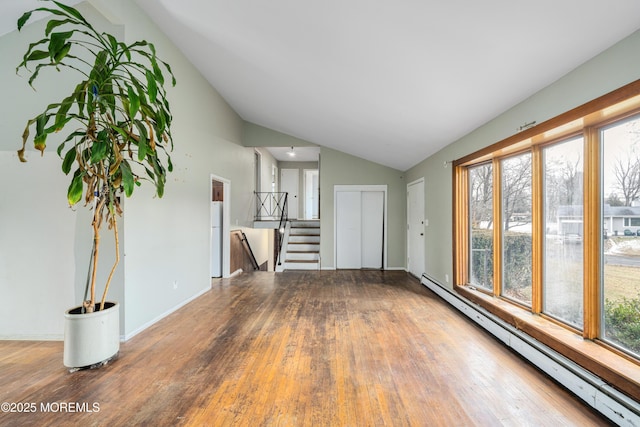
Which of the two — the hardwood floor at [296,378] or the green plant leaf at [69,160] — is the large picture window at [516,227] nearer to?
the hardwood floor at [296,378]

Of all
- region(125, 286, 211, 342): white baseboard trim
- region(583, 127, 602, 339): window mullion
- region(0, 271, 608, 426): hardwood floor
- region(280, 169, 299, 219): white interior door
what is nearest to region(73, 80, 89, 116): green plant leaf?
region(0, 271, 608, 426): hardwood floor

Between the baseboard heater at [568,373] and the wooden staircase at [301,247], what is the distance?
4.12 metres

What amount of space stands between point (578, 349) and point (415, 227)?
4.12 m

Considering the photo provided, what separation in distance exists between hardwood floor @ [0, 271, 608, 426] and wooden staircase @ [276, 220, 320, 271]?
3.18 m

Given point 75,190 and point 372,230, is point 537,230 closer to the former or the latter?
point 75,190

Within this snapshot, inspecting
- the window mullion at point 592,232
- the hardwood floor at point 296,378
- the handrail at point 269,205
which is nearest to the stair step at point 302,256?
the handrail at point 269,205

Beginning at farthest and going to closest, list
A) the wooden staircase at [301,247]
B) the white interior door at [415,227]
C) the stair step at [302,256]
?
1. the stair step at [302,256]
2. the wooden staircase at [301,247]
3. the white interior door at [415,227]

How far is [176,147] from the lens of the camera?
13.1 feet

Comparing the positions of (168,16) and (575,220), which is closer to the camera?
(575,220)

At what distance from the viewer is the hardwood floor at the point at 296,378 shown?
1.86m

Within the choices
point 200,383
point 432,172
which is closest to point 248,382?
point 200,383

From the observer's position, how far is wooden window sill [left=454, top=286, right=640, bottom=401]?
177 centimetres

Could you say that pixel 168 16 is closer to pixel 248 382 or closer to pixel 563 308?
pixel 248 382

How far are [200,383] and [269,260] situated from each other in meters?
8.14
